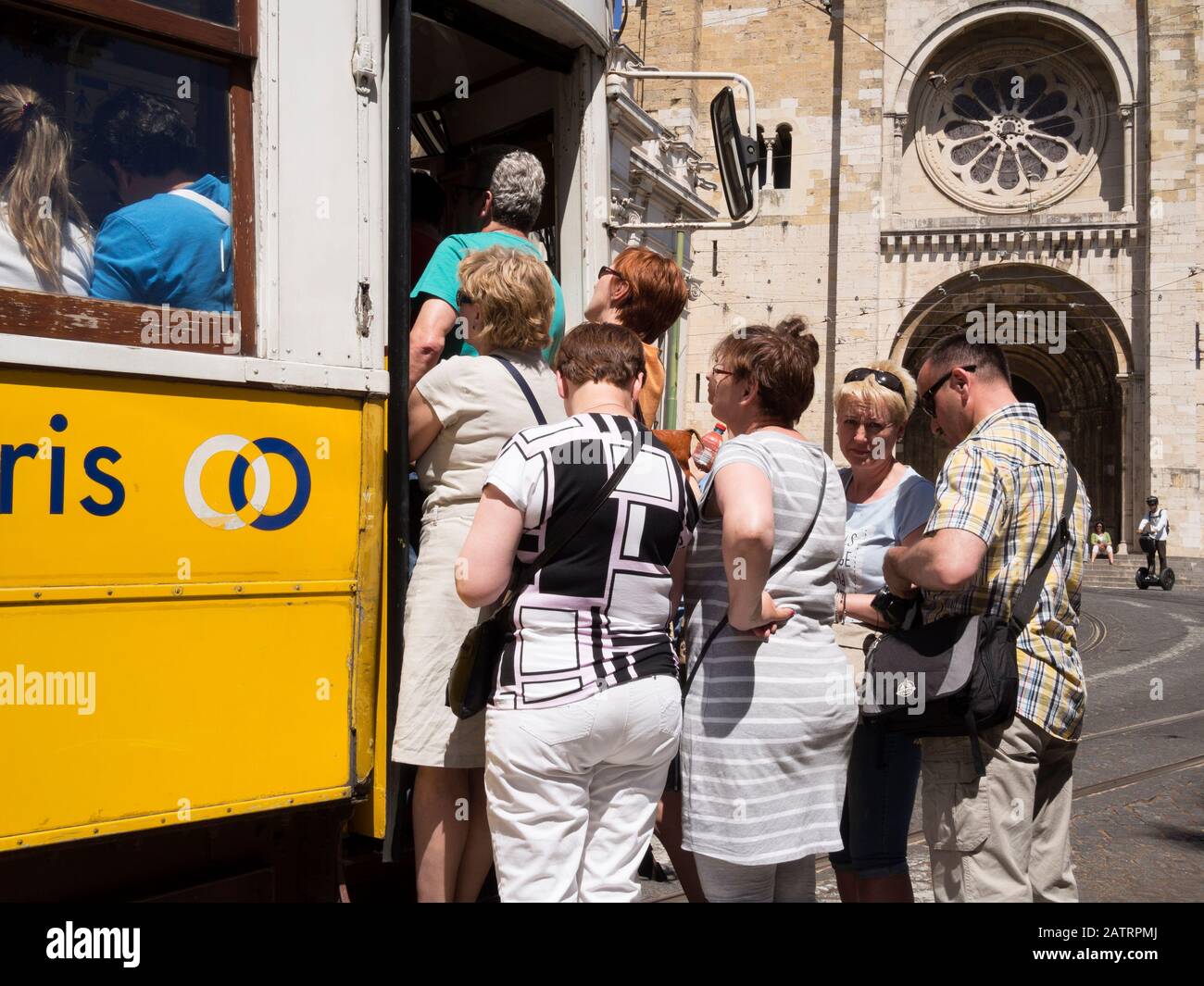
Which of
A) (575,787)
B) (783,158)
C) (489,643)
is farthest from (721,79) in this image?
(783,158)

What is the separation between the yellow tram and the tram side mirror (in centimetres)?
173

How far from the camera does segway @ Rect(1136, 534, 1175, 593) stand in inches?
911

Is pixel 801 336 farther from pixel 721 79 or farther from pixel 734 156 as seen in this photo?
pixel 734 156

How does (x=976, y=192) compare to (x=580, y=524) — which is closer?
(x=580, y=524)

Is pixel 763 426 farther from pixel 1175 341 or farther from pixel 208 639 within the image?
pixel 1175 341

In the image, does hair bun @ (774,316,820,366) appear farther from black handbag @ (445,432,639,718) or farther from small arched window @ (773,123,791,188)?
small arched window @ (773,123,791,188)

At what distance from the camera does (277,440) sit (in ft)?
8.76

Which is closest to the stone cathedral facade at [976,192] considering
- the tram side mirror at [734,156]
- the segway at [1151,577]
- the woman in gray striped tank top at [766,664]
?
the segway at [1151,577]

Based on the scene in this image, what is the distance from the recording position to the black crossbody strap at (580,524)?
2.56 metres

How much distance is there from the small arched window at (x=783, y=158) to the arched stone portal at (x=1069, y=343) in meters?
4.93

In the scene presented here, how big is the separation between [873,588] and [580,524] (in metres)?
1.25

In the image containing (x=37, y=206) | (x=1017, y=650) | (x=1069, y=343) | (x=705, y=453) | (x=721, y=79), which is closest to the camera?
(x=37, y=206)

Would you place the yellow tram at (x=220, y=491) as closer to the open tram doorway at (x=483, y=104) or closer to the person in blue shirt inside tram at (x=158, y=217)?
the person in blue shirt inside tram at (x=158, y=217)

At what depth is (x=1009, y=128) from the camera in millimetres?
31125
